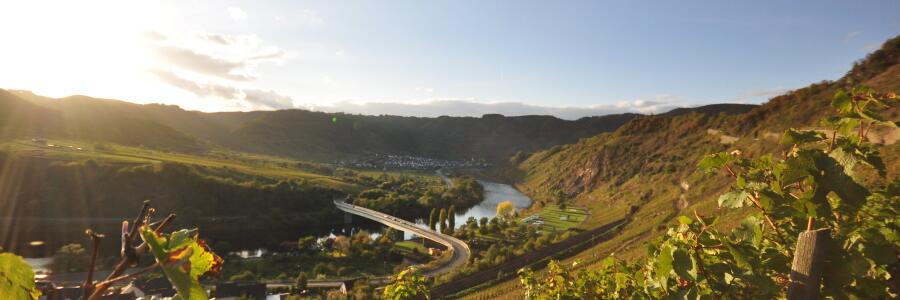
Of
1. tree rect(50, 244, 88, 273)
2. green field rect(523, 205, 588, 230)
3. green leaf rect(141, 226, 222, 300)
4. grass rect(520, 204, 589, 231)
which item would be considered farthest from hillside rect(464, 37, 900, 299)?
tree rect(50, 244, 88, 273)

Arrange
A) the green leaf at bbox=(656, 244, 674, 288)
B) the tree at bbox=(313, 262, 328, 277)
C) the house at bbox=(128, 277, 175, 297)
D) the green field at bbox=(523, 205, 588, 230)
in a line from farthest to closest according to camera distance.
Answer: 1. the green field at bbox=(523, 205, 588, 230)
2. the tree at bbox=(313, 262, 328, 277)
3. the house at bbox=(128, 277, 175, 297)
4. the green leaf at bbox=(656, 244, 674, 288)

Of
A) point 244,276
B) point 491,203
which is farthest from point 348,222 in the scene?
point 244,276

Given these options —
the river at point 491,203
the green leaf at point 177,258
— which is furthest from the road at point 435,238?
the green leaf at point 177,258

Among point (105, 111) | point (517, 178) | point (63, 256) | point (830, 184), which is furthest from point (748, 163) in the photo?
point (105, 111)

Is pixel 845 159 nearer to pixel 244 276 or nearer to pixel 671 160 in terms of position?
pixel 244 276

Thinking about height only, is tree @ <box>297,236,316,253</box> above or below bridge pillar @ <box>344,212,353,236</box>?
above

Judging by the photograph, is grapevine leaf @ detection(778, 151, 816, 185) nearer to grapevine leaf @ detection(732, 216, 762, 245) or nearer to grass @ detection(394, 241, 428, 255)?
grapevine leaf @ detection(732, 216, 762, 245)

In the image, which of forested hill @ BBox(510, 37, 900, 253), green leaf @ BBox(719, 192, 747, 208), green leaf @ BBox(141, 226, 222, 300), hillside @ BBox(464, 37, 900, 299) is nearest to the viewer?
green leaf @ BBox(141, 226, 222, 300)

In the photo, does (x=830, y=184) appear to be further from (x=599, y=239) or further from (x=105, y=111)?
(x=105, y=111)
